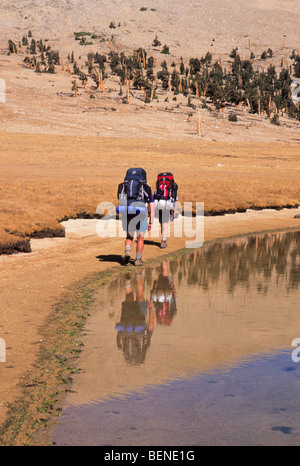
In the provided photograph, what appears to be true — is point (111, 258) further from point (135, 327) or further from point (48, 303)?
point (135, 327)

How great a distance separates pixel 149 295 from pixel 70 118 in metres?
73.6

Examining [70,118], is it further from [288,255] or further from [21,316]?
[21,316]

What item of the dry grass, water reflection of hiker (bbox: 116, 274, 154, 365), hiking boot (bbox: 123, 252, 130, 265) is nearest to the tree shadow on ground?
hiking boot (bbox: 123, 252, 130, 265)

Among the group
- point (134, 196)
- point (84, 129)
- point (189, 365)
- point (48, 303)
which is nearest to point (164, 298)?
point (48, 303)

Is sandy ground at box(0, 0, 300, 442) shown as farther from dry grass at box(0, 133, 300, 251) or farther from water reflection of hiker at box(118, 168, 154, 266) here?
water reflection of hiker at box(118, 168, 154, 266)

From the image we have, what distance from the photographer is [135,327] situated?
8953 millimetres

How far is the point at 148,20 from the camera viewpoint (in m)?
193

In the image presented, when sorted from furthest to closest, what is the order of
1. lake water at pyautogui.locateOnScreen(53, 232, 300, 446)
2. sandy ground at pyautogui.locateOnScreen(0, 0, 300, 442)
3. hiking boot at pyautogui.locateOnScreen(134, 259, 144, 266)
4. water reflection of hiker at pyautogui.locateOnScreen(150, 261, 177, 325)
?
hiking boot at pyautogui.locateOnScreen(134, 259, 144, 266) < sandy ground at pyautogui.locateOnScreen(0, 0, 300, 442) < water reflection of hiker at pyautogui.locateOnScreen(150, 261, 177, 325) < lake water at pyautogui.locateOnScreen(53, 232, 300, 446)

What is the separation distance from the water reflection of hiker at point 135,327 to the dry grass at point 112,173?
264 inches

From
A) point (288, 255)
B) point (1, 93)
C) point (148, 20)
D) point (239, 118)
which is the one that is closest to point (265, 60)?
point (148, 20)

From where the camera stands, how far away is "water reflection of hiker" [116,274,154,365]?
25.2 feet

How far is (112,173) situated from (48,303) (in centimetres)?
3151

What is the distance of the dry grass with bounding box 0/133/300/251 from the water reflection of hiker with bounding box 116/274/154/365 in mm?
6715

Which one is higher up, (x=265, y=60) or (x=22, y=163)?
(x=265, y=60)
